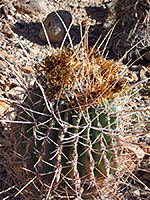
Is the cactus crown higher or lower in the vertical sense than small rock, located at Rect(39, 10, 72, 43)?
higher

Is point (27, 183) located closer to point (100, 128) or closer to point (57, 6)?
point (100, 128)

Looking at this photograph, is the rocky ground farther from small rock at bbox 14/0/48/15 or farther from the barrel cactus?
the barrel cactus

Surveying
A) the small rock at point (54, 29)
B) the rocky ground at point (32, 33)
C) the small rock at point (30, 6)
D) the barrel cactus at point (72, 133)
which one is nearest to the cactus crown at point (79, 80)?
the barrel cactus at point (72, 133)

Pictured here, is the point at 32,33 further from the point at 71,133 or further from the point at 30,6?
the point at 71,133

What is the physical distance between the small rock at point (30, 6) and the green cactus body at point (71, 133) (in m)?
3.19

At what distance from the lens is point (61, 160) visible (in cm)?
127

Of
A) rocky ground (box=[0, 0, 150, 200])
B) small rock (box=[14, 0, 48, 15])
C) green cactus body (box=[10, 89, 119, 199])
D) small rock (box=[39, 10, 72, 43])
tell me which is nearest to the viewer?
green cactus body (box=[10, 89, 119, 199])

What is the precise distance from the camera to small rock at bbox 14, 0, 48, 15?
4223 millimetres

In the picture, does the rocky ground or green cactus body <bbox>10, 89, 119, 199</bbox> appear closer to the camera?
green cactus body <bbox>10, 89, 119, 199</bbox>

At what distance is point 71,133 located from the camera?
123 centimetres

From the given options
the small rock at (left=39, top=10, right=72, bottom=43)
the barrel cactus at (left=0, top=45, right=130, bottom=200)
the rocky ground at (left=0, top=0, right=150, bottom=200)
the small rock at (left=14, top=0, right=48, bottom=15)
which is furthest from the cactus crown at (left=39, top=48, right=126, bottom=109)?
the small rock at (left=14, top=0, right=48, bottom=15)

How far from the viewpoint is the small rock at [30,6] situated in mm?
4223

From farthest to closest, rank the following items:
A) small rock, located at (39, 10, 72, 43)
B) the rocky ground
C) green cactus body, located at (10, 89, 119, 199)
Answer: small rock, located at (39, 10, 72, 43) < the rocky ground < green cactus body, located at (10, 89, 119, 199)

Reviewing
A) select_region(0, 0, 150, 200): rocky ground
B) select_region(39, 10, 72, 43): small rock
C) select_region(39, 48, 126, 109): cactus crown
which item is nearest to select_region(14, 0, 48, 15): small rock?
select_region(0, 0, 150, 200): rocky ground
